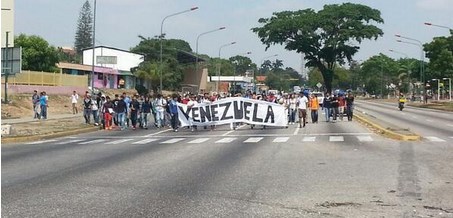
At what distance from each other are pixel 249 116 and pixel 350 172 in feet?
56.8

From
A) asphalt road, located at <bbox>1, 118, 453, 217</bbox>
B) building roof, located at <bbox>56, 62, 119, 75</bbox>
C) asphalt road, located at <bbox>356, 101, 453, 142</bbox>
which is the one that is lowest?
asphalt road, located at <bbox>1, 118, 453, 217</bbox>

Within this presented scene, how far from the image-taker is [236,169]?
12930 mm

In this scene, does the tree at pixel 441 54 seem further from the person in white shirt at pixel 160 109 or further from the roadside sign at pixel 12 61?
the roadside sign at pixel 12 61

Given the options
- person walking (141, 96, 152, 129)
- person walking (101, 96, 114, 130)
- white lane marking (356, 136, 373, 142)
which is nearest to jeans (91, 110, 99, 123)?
person walking (101, 96, 114, 130)

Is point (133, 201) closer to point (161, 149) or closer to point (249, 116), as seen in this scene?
point (161, 149)

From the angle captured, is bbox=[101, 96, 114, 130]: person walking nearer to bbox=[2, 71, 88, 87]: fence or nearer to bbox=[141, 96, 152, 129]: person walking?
bbox=[141, 96, 152, 129]: person walking

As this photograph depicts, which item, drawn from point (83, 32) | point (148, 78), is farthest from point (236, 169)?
point (83, 32)

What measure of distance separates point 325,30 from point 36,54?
35.7 meters

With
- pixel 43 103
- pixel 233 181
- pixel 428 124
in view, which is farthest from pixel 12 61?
pixel 428 124

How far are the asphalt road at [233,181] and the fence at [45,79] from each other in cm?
3220

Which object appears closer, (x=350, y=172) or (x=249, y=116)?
(x=350, y=172)

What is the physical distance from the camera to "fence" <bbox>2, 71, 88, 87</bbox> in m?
49.4

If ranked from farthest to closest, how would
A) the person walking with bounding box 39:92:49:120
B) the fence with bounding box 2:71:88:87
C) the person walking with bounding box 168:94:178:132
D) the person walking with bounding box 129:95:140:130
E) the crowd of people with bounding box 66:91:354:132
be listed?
the fence with bounding box 2:71:88:87 < the person walking with bounding box 39:92:49:120 < the person walking with bounding box 129:95:140:130 < the crowd of people with bounding box 66:91:354:132 < the person walking with bounding box 168:94:178:132

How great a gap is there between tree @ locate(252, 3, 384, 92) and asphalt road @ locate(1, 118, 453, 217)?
2438 inches
